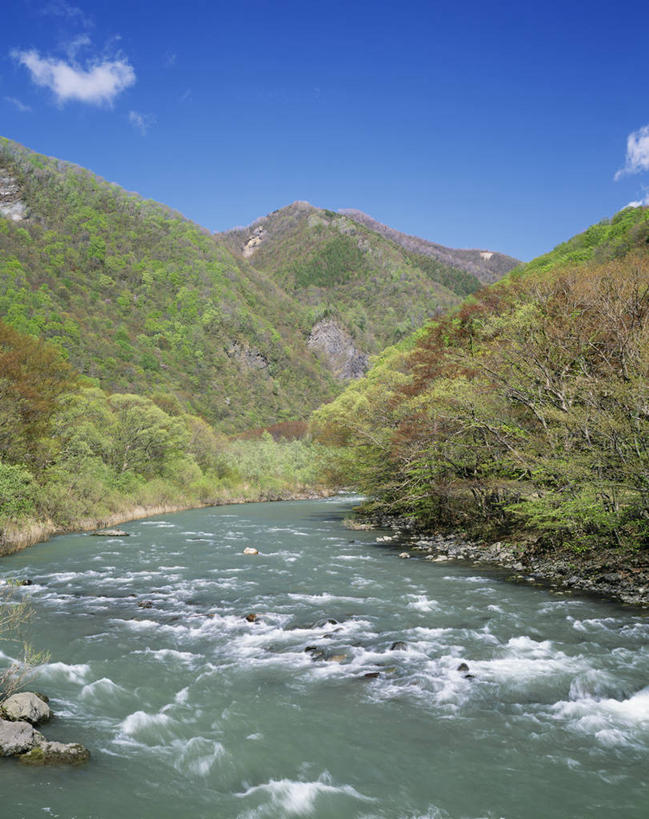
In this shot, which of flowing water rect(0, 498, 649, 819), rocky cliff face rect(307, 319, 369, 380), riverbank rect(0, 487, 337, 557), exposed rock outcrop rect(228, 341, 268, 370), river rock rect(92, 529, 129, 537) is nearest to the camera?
flowing water rect(0, 498, 649, 819)

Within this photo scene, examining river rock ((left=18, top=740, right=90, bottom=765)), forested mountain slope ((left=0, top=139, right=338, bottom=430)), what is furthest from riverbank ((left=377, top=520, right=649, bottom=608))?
forested mountain slope ((left=0, top=139, right=338, bottom=430))

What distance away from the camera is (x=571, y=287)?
22.2m

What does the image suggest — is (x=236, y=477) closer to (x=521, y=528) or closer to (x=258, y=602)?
(x=521, y=528)

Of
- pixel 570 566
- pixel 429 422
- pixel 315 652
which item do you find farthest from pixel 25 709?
pixel 429 422

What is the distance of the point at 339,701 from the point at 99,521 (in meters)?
26.6

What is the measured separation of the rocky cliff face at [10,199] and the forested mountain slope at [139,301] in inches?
9.3

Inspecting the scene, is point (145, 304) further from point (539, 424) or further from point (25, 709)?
point (25, 709)

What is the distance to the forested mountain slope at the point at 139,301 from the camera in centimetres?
9419

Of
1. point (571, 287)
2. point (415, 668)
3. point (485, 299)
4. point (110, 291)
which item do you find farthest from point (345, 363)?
point (415, 668)

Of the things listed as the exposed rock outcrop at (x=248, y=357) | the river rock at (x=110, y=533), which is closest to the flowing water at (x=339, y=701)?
the river rock at (x=110, y=533)

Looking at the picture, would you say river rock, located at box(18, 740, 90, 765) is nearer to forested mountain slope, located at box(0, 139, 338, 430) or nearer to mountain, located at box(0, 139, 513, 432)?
mountain, located at box(0, 139, 513, 432)

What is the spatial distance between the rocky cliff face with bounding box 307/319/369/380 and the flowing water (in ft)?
524

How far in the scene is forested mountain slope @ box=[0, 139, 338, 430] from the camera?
94188 mm

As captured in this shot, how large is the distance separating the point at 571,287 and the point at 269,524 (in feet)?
74.3
